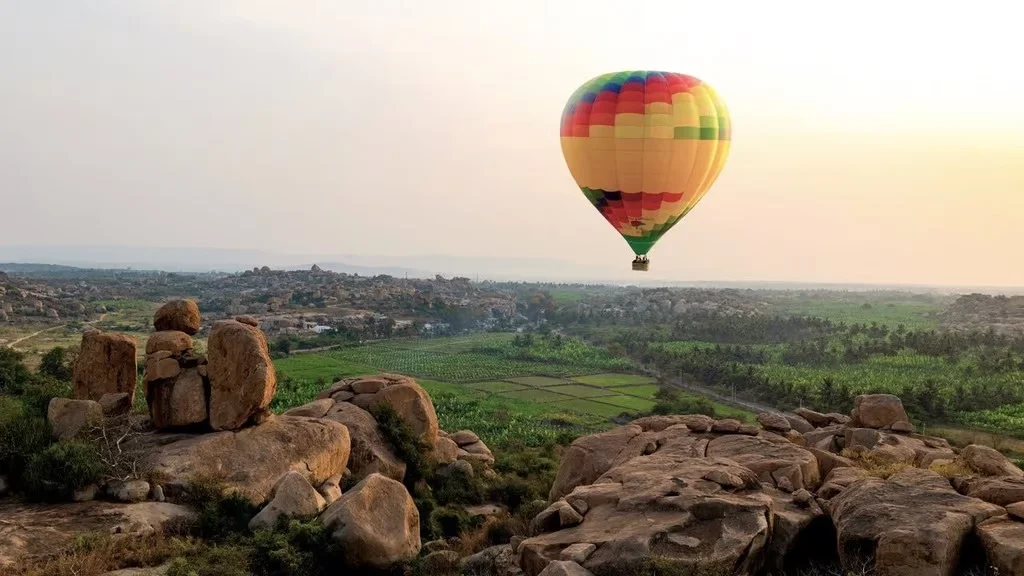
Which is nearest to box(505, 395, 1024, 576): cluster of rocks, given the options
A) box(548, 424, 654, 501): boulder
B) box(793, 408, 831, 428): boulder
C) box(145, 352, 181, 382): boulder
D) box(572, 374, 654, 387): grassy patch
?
box(548, 424, 654, 501): boulder

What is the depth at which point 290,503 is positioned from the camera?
15781 millimetres

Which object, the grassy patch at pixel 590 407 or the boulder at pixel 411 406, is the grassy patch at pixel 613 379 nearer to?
the grassy patch at pixel 590 407

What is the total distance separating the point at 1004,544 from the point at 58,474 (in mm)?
15855

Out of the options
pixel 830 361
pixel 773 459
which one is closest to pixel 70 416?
pixel 773 459

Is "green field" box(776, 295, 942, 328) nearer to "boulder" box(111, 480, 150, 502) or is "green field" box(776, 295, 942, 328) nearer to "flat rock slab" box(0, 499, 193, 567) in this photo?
"boulder" box(111, 480, 150, 502)

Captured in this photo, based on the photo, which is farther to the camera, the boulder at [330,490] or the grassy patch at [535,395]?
the grassy patch at [535,395]

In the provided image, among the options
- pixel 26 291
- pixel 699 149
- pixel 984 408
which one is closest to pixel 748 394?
pixel 984 408

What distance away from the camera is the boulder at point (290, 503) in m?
15.6

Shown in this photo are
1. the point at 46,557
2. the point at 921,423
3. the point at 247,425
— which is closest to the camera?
the point at 46,557

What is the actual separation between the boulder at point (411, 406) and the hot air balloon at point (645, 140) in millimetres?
7903

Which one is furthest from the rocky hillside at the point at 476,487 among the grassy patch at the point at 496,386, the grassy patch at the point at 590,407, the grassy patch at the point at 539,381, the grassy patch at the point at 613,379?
the grassy patch at the point at 613,379

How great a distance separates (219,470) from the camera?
17000 mm

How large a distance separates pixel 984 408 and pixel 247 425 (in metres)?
46.0

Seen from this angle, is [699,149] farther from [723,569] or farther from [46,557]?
[46,557]
